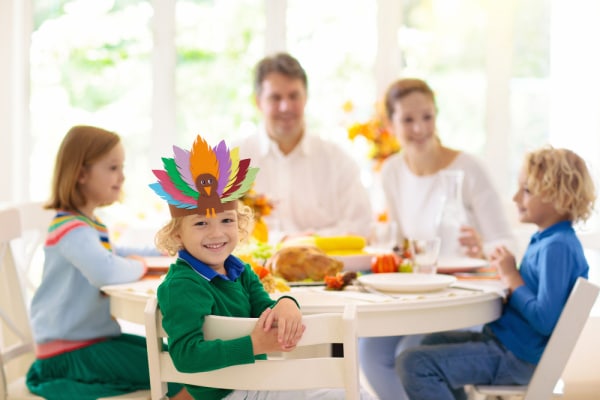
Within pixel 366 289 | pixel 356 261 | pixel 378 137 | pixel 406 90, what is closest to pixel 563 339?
pixel 366 289

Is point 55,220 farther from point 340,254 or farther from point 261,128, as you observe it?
point 261,128

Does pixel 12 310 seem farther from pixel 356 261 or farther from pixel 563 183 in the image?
pixel 563 183

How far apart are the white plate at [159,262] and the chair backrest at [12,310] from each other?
1.31 feet

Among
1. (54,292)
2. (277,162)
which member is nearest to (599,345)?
(277,162)

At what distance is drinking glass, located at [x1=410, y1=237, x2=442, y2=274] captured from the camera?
224 cm

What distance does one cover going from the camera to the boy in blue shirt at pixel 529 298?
2.18m

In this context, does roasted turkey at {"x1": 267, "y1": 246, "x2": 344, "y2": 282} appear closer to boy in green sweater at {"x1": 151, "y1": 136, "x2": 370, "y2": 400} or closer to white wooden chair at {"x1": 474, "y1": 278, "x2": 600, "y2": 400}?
boy in green sweater at {"x1": 151, "y1": 136, "x2": 370, "y2": 400}

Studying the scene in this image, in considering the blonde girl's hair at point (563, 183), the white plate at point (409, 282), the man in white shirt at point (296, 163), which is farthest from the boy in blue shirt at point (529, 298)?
the man in white shirt at point (296, 163)

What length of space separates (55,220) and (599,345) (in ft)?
6.30

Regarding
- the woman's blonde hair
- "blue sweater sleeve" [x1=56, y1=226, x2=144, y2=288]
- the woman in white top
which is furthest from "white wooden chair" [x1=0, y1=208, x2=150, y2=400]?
the woman's blonde hair

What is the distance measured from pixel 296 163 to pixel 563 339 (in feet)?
6.14

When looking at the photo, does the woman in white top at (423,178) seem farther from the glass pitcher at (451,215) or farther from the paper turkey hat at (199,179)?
the paper turkey hat at (199,179)

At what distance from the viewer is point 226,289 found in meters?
1.78

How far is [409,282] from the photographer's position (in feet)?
6.77
